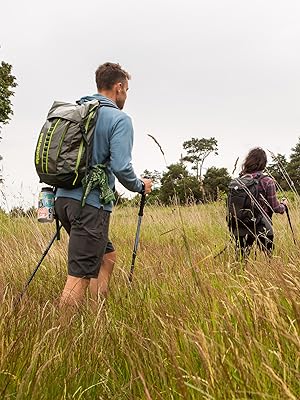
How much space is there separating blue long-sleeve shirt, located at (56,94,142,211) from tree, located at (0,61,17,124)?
21.3m

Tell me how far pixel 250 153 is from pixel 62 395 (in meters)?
3.98

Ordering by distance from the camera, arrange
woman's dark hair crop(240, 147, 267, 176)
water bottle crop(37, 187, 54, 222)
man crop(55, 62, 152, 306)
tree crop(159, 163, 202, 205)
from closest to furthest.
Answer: tree crop(159, 163, 202, 205), man crop(55, 62, 152, 306), water bottle crop(37, 187, 54, 222), woman's dark hair crop(240, 147, 267, 176)

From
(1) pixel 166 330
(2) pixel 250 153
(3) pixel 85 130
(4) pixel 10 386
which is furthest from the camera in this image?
(2) pixel 250 153

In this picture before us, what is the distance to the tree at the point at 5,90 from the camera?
2420 cm

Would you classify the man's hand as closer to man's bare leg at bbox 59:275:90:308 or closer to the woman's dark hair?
man's bare leg at bbox 59:275:90:308

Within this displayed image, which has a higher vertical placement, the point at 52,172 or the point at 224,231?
the point at 52,172

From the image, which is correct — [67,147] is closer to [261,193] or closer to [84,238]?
[84,238]

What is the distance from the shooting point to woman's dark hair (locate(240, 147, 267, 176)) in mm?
5459

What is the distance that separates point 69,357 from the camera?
231 centimetres

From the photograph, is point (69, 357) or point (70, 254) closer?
point (69, 357)

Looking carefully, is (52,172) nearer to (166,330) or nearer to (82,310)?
(82,310)

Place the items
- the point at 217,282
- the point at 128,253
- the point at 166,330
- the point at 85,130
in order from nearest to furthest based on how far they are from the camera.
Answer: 1. the point at 166,330
2. the point at 217,282
3. the point at 85,130
4. the point at 128,253

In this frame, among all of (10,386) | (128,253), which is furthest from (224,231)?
(10,386)

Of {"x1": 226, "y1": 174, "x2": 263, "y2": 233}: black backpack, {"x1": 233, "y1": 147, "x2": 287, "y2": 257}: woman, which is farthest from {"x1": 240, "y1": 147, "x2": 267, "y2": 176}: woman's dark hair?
{"x1": 226, "y1": 174, "x2": 263, "y2": 233}: black backpack
